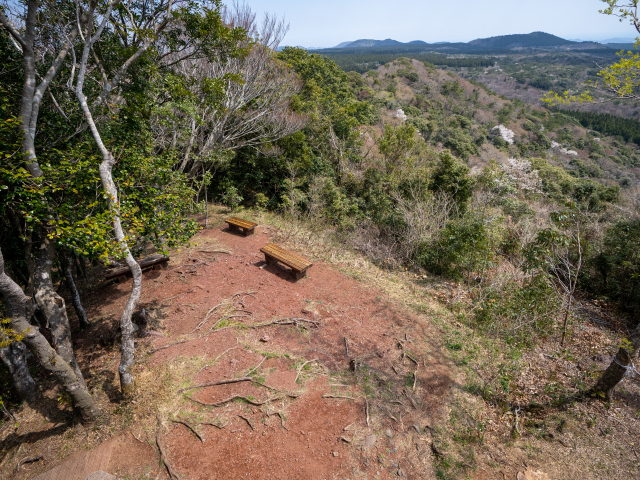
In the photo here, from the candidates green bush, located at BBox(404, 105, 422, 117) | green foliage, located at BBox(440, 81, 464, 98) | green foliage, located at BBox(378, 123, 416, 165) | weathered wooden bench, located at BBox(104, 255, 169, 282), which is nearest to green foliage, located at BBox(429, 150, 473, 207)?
green foliage, located at BBox(378, 123, 416, 165)

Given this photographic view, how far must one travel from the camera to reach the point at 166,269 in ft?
24.5

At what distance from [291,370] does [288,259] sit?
3069 mm

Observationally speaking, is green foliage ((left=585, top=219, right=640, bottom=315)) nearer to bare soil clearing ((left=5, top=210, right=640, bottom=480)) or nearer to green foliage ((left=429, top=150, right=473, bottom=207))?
bare soil clearing ((left=5, top=210, right=640, bottom=480))

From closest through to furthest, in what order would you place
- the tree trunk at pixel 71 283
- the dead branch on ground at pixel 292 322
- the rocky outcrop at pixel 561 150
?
the tree trunk at pixel 71 283, the dead branch on ground at pixel 292 322, the rocky outcrop at pixel 561 150

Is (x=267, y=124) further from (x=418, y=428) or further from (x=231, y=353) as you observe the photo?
(x=418, y=428)

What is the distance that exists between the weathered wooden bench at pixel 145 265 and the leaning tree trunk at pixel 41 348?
3208 millimetres

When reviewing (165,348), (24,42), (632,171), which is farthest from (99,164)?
(632,171)

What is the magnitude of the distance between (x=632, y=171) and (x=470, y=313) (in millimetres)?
53618

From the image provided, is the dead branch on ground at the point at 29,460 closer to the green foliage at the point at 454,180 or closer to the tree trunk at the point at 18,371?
the tree trunk at the point at 18,371

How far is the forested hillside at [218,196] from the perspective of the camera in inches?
156

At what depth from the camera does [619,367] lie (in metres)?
4.53

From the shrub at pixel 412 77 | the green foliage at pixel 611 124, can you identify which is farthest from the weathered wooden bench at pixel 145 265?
the green foliage at pixel 611 124

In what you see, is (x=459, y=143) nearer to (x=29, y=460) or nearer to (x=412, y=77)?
(x=412, y=77)

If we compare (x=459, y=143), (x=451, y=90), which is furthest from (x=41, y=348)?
(x=451, y=90)
